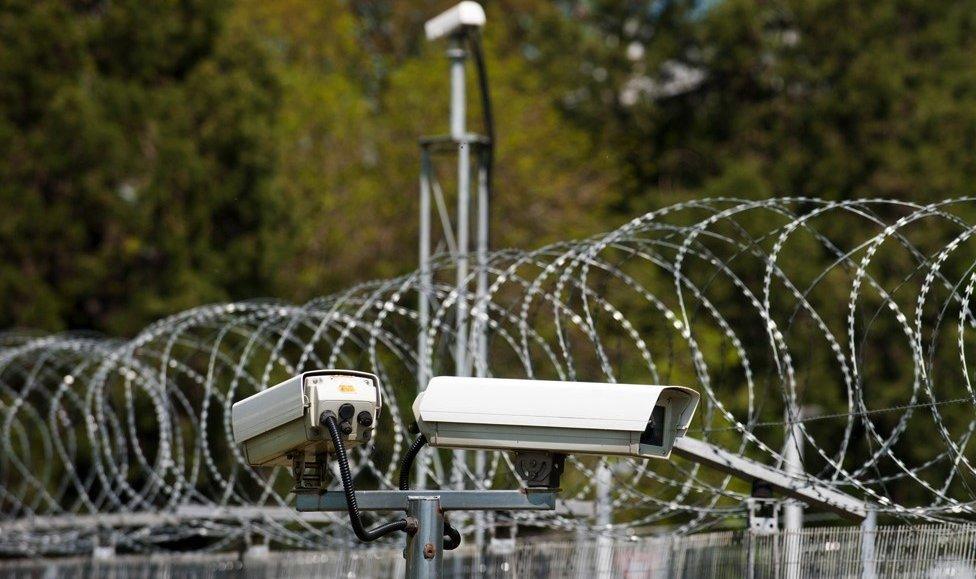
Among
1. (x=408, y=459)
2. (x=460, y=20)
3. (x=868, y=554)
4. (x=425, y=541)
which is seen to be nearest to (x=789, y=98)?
(x=460, y=20)

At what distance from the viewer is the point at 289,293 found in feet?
110

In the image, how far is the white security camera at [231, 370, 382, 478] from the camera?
718cm

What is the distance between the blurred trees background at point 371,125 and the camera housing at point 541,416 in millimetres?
22969

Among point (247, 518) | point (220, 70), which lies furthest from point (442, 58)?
point (247, 518)

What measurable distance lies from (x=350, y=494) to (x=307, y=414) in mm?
470

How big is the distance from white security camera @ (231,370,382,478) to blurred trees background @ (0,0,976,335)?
22275 millimetres

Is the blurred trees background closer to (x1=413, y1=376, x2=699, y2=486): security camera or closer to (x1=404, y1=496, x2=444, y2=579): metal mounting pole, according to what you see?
(x1=404, y1=496, x2=444, y2=579): metal mounting pole

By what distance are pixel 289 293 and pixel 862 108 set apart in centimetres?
1362

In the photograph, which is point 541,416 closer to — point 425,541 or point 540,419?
point 540,419

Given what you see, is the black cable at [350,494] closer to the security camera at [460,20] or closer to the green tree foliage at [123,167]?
the security camera at [460,20]

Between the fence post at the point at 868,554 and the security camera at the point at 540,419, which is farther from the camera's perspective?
the fence post at the point at 868,554

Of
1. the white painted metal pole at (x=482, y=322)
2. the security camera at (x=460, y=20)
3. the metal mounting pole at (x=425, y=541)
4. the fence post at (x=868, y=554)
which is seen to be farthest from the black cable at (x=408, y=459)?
the security camera at (x=460, y=20)

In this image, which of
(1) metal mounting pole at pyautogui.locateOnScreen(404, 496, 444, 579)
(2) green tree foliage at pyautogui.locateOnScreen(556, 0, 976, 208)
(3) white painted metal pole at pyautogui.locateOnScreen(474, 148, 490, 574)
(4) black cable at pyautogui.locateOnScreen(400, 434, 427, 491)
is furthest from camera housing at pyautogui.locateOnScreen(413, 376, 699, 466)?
(2) green tree foliage at pyautogui.locateOnScreen(556, 0, 976, 208)

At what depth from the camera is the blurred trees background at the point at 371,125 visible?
3020cm
